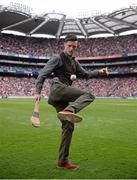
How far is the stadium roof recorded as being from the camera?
65.9 m

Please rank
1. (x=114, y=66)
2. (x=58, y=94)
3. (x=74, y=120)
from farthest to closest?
(x=114, y=66), (x=58, y=94), (x=74, y=120)

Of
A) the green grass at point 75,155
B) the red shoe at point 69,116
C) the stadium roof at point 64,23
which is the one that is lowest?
the stadium roof at point 64,23

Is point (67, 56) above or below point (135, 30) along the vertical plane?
above

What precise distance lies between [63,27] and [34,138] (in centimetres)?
6556

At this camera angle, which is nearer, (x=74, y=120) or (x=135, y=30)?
(x=74, y=120)

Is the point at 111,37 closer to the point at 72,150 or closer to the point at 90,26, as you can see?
the point at 90,26

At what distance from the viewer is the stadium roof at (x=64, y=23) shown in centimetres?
6594

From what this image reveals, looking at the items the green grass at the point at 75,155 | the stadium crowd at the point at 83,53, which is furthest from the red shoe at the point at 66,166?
the stadium crowd at the point at 83,53

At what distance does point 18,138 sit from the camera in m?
11.6

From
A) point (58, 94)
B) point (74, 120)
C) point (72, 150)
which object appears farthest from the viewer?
point (72, 150)

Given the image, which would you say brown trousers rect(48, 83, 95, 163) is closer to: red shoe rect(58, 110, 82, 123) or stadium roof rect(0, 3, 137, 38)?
red shoe rect(58, 110, 82, 123)

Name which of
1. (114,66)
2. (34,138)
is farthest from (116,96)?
(34,138)

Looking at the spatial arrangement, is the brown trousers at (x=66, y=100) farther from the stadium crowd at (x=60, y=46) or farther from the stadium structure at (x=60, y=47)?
the stadium crowd at (x=60, y=46)

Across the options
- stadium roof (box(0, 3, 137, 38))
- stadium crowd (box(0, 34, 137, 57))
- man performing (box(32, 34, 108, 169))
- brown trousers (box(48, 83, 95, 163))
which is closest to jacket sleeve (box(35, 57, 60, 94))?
man performing (box(32, 34, 108, 169))
